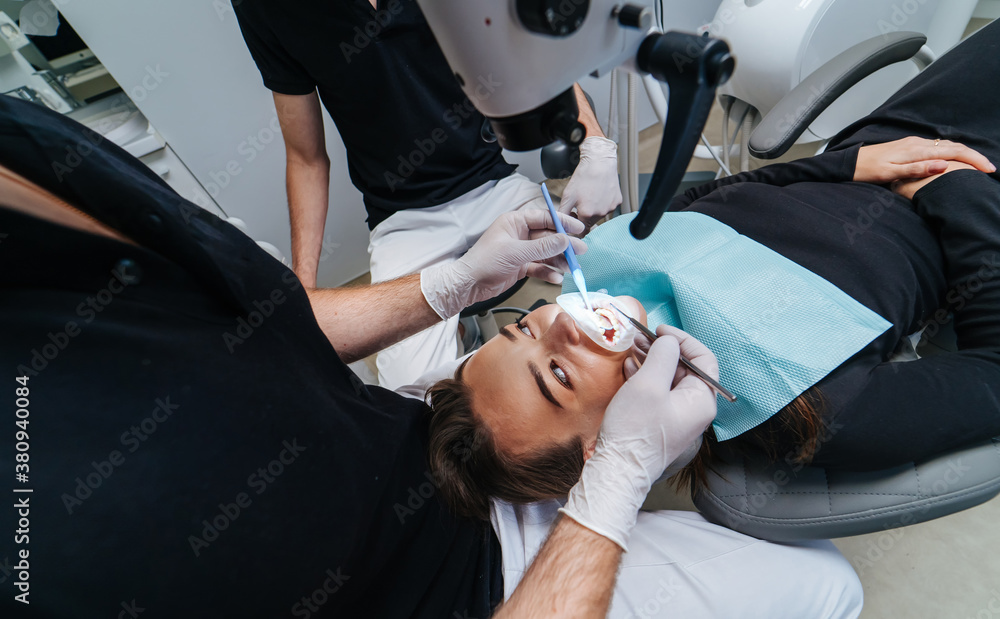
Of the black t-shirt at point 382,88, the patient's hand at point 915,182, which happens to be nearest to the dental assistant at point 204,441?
the black t-shirt at point 382,88

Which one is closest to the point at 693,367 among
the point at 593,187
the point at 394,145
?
the point at 593,187

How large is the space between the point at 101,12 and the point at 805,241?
203cm

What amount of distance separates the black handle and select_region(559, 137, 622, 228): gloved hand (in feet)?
2.52

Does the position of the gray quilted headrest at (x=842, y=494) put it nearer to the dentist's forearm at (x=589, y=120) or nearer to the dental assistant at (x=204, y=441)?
the dental assistant at (x=204, y=441)

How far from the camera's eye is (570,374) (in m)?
0.95

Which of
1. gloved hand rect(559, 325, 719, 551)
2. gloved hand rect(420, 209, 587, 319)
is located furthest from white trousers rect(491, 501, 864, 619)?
gloved hand rect(420, 209, 587, 319)

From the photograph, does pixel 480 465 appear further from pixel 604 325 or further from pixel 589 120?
pixel 589 120

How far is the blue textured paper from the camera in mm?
921

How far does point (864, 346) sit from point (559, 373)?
24.0 inches

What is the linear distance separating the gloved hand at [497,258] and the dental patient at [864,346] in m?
0.13

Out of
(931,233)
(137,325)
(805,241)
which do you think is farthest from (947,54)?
(137,325)

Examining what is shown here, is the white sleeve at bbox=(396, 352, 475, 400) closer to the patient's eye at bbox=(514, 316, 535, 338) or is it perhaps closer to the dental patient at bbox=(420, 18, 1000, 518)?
the dental patient at bbox=(420, 18, 1000, 518)

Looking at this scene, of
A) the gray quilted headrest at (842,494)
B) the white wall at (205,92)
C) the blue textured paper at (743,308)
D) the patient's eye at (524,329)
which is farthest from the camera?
the white wall at (205,92)

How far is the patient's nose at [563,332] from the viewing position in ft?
3.15
